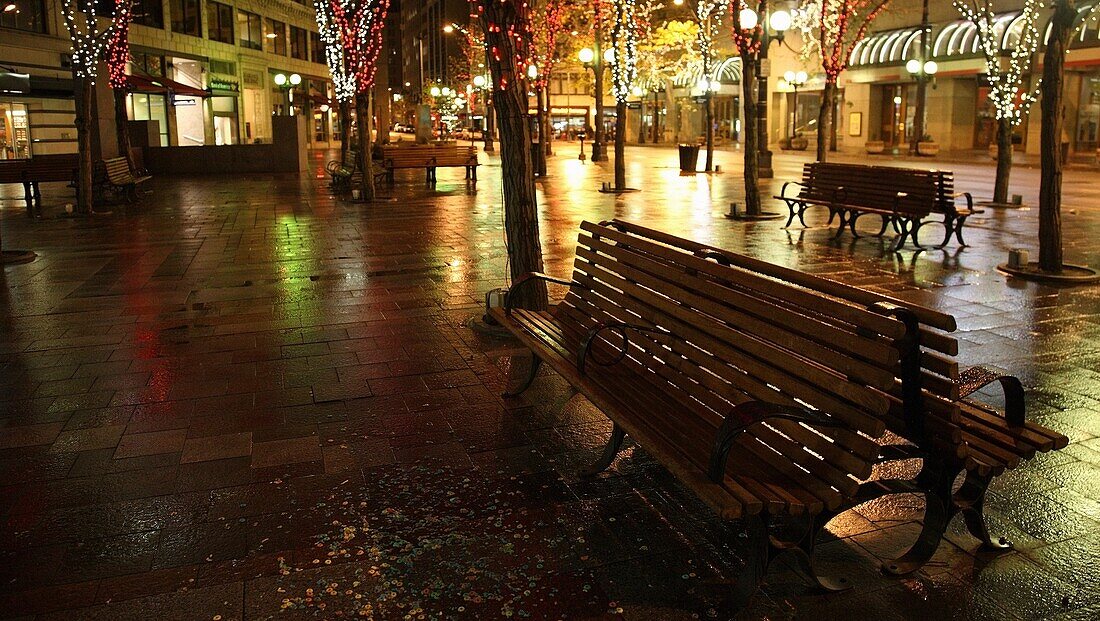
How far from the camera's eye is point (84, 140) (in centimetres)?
1738

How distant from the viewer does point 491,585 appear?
3.83 metres

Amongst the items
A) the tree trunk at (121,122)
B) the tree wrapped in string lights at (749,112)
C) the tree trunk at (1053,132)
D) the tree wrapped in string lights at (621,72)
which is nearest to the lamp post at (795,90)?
the tree wrapped in string lights at (621,72)

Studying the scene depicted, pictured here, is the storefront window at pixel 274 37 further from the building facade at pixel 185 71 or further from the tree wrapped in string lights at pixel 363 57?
the tree wrapped in string lights at pixel 363 57

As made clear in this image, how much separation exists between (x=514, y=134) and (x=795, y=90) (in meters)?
44.9

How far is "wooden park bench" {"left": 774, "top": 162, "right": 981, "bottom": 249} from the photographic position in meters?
12.9

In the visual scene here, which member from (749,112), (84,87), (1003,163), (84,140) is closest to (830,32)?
(1003,163)

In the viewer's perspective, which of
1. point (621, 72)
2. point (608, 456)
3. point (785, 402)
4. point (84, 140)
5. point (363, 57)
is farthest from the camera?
point (621, 72)

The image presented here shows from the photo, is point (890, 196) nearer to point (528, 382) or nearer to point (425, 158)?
point (528, 382)

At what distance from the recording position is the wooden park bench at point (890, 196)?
12.9 meters

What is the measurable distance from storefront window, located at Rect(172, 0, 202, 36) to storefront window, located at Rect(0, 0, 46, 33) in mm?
12849

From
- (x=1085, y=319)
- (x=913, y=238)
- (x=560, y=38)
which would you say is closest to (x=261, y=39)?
(x=560, y=38)

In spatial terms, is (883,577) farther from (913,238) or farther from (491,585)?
(913,238)

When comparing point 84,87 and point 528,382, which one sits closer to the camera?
point 528,382

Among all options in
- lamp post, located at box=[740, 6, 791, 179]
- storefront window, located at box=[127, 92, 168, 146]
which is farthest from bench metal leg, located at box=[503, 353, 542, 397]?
storefront window, located at box=[127, 92, 168, 146]
